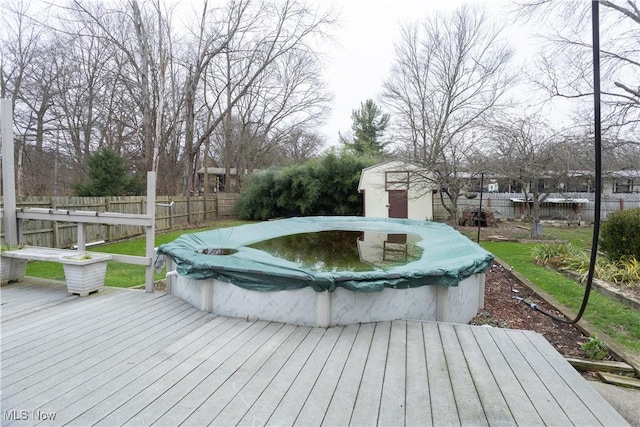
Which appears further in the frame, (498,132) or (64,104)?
(64,104)

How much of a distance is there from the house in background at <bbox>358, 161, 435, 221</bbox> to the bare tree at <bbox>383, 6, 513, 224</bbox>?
0.96 m

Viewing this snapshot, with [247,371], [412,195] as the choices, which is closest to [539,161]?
[412,195]

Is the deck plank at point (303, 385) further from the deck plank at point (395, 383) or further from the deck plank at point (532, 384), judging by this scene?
the deck plank at point (532, 384)

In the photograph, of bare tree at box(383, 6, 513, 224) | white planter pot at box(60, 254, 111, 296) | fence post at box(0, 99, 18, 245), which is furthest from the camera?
bare tree at box(383, 6, 513, 224)

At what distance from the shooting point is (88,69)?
44.5 feet

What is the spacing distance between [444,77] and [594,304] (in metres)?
13.0

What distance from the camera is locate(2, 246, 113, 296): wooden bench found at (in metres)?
3.31

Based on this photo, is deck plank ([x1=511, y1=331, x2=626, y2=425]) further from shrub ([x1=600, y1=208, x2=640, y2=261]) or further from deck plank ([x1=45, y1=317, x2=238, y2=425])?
shrub ([x1=600, y1=208, x2=640, y2=261])

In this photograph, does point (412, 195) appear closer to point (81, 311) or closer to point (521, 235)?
point (521, 235)

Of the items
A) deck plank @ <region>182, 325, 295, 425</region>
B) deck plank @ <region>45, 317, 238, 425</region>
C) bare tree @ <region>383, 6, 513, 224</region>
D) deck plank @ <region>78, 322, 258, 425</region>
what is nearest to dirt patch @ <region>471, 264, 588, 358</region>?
deck plank @ <region>182, 325, 295, 425</region>

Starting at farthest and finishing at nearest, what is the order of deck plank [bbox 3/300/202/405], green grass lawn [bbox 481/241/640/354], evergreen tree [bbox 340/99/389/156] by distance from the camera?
evergreen tree [bbox 340/99/389/156] < green grass lawn [bbox 481/241/640/354] < deck plank [bbox 3/300/202/405]

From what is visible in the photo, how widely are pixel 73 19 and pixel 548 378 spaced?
46.5 ft

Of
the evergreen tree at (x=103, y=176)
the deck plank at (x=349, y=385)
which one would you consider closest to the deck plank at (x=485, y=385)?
the deck plank at (x=349, y=385)

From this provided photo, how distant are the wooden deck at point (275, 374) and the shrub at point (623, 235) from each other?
161 inches
